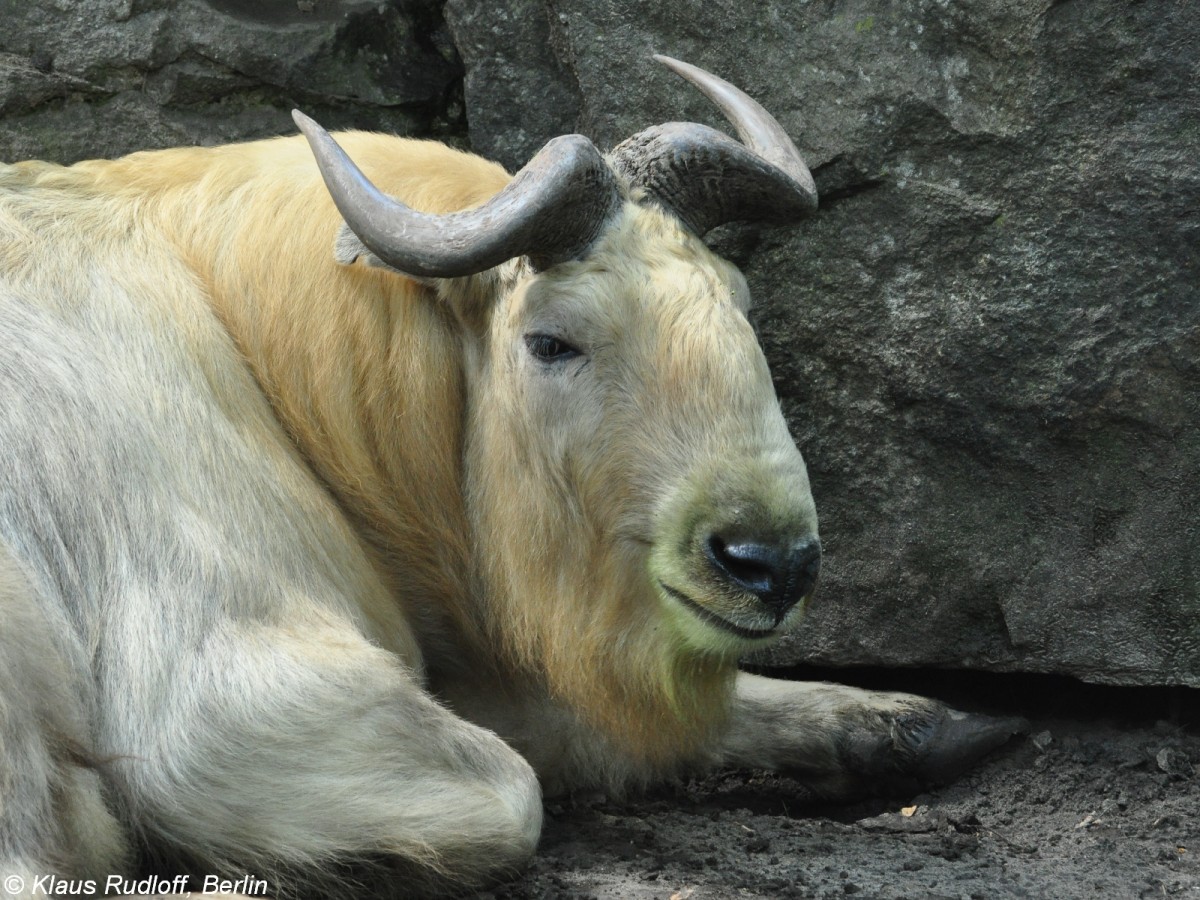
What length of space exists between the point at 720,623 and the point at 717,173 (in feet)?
4.13

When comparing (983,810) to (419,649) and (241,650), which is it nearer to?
(419,649)

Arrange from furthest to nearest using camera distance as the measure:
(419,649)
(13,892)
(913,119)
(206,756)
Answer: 1. (913,119)
2. (419,649)
3. (206,756)
4. (13,892)

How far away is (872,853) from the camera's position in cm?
388

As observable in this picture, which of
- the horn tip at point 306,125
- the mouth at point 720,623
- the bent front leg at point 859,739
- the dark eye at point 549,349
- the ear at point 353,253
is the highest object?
the horn tip at point 306,125

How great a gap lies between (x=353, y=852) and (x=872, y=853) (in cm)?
137

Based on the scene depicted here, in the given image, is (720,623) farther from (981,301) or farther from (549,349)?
(981,301)

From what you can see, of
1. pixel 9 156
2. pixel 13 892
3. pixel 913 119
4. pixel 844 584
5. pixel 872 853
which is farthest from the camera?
pixel 9 156

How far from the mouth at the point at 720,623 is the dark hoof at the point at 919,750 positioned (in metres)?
1.18

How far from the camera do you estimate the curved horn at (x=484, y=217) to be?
11.7 feet

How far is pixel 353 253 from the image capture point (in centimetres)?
394

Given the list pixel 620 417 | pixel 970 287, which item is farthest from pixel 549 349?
pixel 970 287

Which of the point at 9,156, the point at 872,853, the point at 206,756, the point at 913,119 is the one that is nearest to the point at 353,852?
the point at 206,756

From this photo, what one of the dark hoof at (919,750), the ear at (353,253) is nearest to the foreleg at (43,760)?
the ear at (353,253)

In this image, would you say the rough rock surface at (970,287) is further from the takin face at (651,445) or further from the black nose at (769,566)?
the black nose at (769,566)
